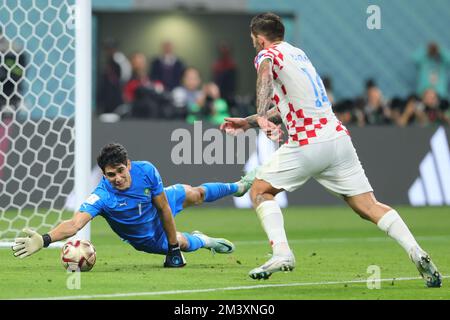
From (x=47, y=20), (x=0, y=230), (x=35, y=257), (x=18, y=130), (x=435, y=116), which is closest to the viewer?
(x=35, y=257)

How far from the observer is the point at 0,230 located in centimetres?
1329

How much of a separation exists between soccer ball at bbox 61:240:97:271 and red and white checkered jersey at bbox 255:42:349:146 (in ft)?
6.66

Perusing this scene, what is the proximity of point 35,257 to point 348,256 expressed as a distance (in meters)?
2.94

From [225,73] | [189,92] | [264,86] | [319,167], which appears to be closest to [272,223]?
[319,167]

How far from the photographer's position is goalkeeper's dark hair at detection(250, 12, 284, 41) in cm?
884

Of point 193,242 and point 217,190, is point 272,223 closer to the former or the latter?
point 193,242

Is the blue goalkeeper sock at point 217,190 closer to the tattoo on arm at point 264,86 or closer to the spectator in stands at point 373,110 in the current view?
the tattoo on arm at point 264,86

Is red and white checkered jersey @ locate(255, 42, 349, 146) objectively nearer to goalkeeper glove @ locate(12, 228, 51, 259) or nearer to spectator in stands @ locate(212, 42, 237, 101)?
goalkeeper glove @ locate(12, 228, 51, 259)

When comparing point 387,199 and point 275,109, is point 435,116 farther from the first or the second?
point 275,109

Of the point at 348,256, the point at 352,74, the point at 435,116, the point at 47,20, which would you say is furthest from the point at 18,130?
the point at 352,74

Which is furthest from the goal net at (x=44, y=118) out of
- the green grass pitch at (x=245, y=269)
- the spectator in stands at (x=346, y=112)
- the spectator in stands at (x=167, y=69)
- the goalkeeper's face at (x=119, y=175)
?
the spectator in stands at (x=167, y=69)

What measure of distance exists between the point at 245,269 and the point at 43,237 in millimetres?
1805

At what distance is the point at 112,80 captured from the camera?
69.7ft

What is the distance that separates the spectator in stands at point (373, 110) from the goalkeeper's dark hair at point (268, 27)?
1079 centimetres
